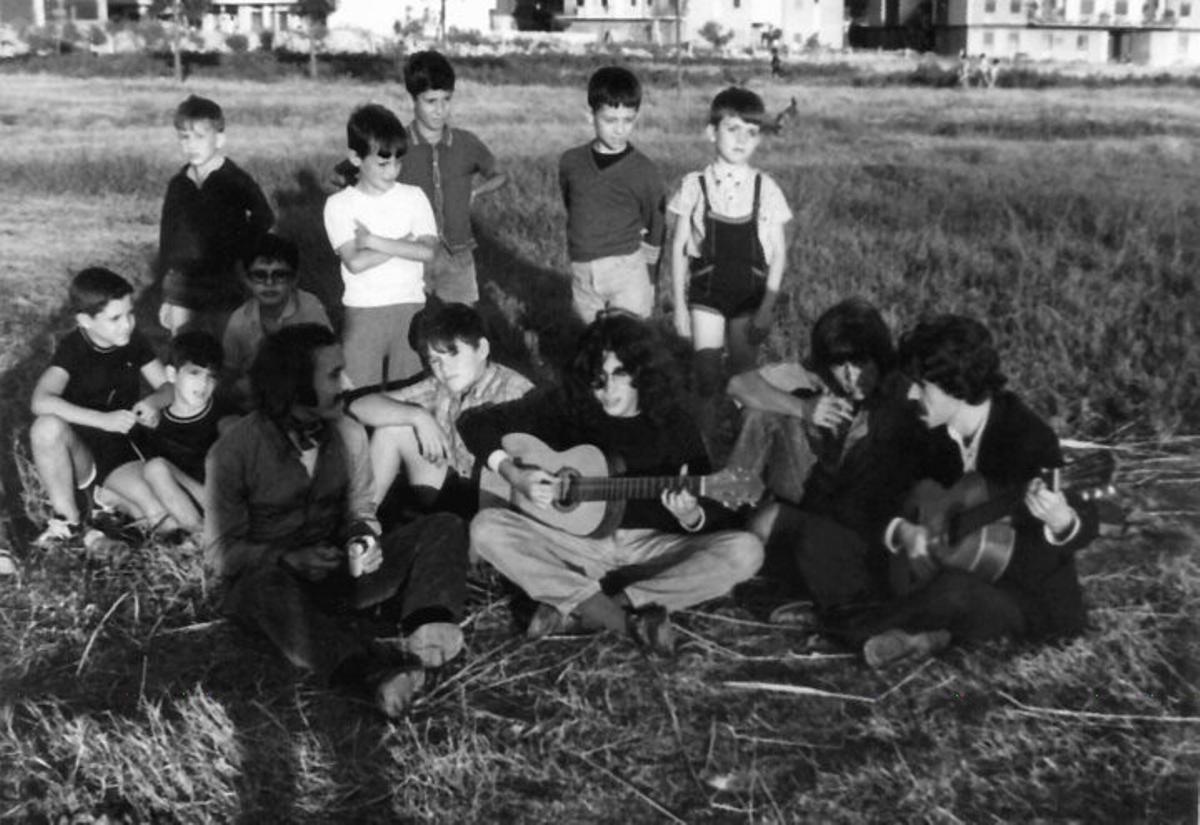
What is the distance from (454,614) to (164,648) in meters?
0.89

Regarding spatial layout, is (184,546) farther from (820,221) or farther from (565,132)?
(565,132)

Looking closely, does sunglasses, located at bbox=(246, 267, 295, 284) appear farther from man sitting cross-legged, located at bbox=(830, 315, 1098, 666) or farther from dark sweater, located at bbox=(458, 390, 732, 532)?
man sitting cross-legged, located at bbox=(830, 315, 1098, 666)

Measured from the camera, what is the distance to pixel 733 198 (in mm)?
5066

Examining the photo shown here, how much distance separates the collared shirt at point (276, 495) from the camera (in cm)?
402

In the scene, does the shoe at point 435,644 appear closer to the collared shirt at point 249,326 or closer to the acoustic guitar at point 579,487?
the acoustic guitar at point 579,487

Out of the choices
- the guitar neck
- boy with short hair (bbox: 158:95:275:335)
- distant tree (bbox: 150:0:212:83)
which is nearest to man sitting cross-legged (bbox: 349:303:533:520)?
the guitar neck

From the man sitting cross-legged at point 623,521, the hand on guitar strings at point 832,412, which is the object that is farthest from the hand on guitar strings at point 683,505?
the hand on guitar strings at point 832,412

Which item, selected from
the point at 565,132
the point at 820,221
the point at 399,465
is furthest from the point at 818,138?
the point at 399,465

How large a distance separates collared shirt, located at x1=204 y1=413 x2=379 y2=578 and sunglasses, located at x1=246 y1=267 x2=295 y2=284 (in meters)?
1.03

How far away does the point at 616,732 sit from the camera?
3.57 meters

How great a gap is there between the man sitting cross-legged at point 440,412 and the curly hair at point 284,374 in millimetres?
389

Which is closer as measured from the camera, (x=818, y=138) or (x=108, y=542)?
(x=108, y=542)

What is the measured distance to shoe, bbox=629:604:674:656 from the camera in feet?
12.9

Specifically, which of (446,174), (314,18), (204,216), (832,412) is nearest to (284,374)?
(832,412)
